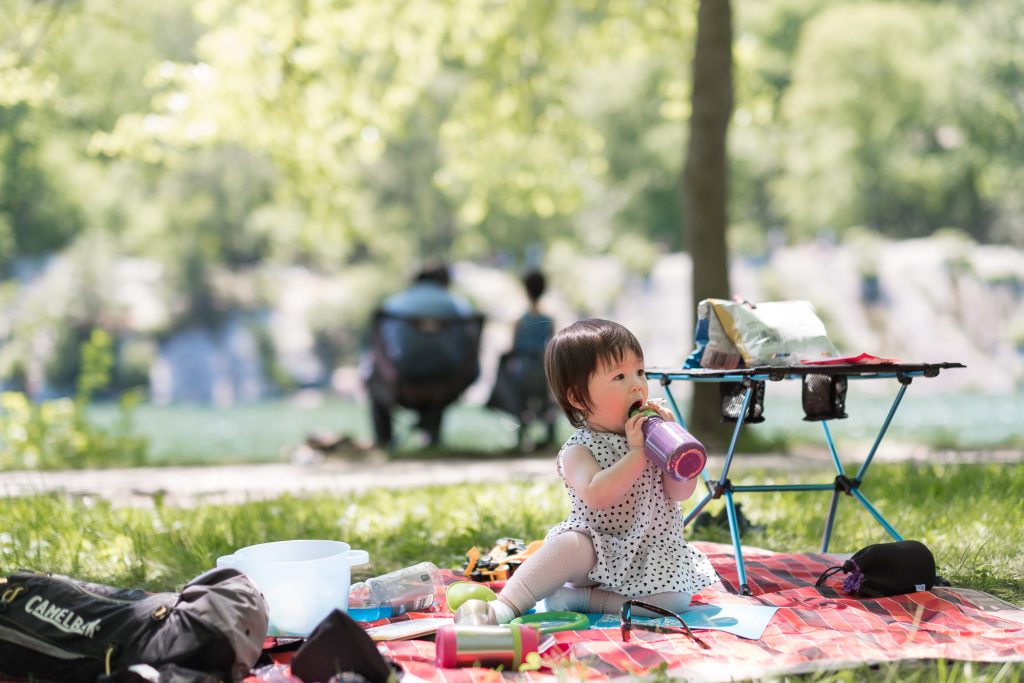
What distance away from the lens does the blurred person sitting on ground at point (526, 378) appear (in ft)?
27.9

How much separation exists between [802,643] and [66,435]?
765 centimetres

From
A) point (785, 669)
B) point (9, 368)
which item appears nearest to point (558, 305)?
point (9, 368)

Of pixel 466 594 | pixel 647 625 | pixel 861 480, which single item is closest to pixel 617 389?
pixel 647 625

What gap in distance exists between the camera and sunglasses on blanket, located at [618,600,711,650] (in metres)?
2.76

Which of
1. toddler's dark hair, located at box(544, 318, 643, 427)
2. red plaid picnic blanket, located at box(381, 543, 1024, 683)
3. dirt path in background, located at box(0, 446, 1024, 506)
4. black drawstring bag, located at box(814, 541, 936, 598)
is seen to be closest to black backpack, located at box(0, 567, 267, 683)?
red plaid picnic blanket, located at box(381, 543, 1024, 683)

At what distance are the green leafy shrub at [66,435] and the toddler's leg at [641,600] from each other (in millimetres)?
6162

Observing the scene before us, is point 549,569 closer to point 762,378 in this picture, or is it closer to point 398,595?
point 398,595

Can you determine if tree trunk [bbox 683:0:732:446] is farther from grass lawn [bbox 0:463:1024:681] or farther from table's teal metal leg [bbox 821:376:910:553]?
table's teal metal leg [bbox 821:376:910:553]

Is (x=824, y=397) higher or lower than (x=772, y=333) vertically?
lower

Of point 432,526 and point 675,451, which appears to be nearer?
point 675,451

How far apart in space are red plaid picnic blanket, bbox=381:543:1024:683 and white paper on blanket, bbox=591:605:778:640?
3cm

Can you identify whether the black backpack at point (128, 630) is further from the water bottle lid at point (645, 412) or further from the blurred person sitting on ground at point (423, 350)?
the blurred person sitting on ground at point (423, 350)

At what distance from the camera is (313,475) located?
7.39 m

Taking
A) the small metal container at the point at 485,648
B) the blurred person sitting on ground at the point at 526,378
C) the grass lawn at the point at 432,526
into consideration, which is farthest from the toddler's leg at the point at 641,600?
the blurred person sitting on ground at the point at 526,378
